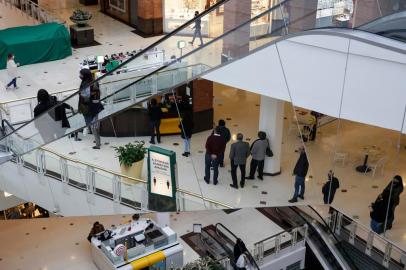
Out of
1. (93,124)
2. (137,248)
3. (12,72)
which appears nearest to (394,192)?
(93,124)

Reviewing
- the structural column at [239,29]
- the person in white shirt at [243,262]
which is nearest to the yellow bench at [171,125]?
the structural column at [239,29]

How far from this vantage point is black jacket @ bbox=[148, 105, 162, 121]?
21.1 feet

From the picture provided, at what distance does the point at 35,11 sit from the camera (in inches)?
738

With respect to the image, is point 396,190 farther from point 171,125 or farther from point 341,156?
point 171,125

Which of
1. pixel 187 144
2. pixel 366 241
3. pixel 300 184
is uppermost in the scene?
pixel 187 144

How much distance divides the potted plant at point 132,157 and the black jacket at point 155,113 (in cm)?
43

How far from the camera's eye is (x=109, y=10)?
67.6 feet

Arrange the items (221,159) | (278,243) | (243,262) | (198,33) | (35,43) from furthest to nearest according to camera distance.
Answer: (35,43) → (278,243) → (243,262) → (221,159) → (198,33)

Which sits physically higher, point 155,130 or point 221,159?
point 155,130

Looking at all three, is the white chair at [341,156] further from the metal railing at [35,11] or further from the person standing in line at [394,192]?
the metal railing at [35,11]

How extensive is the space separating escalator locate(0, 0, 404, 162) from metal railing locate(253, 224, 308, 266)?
576 centimetres

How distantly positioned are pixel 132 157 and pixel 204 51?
1827mm

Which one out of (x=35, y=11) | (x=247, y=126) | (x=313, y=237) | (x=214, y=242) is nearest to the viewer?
(x=247, y=126)

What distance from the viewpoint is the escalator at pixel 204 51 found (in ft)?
16.8
